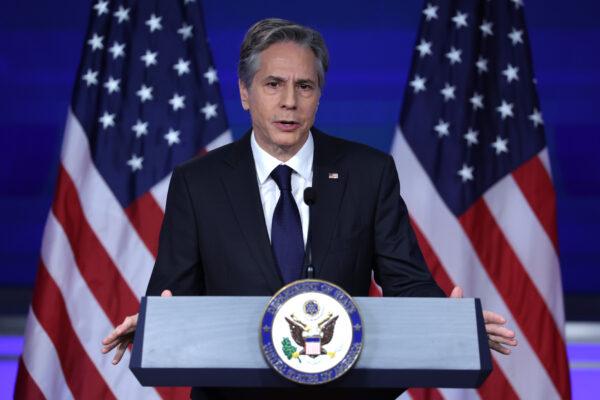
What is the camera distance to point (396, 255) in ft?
6.30

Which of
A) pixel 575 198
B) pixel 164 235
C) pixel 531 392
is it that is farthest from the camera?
pixel 575 198

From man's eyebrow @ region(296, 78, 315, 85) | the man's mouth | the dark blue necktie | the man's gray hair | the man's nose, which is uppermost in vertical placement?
the man's gray hair

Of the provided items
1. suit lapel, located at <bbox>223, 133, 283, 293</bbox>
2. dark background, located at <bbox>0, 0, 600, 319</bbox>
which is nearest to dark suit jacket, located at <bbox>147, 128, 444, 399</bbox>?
suit lapel, located at <bbox>223, 133, 283, 293</bbox>

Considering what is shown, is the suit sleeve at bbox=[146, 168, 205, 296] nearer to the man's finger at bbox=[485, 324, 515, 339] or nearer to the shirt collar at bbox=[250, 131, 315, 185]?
the shirt collar at bbox=[250, 131, 315, 185]

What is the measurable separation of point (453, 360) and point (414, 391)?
223cm

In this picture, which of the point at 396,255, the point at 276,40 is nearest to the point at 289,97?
the point at 276,40

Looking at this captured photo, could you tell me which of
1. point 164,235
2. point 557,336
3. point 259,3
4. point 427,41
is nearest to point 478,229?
point 557,336

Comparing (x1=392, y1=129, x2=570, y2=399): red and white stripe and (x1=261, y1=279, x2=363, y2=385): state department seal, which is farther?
(x1=392, y1=129, x2=570, y2=399): red and white stripe

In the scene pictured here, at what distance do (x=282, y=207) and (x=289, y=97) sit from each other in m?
0.23

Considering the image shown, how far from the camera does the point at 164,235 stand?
1956 millimetres

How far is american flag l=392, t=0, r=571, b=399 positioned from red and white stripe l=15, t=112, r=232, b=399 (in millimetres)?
1141

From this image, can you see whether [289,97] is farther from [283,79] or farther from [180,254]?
[180,254]

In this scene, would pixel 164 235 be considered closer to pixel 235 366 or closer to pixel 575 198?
pixel 235 366

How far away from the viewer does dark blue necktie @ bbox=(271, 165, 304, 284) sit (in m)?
1.82
